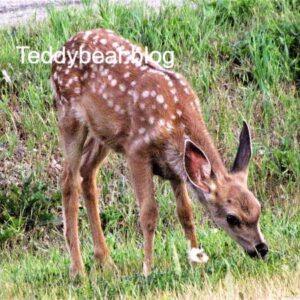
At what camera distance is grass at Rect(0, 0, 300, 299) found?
10.8 m

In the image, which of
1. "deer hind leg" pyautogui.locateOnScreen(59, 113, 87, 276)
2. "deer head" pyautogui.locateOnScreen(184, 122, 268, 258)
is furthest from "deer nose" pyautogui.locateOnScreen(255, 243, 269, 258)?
"deer hind leg" pyautogui.locateOnScreen(59, 113, 87, 276)

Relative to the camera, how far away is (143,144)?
37.3 ft

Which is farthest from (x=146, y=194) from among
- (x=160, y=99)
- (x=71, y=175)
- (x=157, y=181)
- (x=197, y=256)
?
(x=157, y=181)

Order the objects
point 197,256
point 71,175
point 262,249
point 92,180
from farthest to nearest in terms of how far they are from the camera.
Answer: point 92,180
point 71,175
point 262,249
point 197,256

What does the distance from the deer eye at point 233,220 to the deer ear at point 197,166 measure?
30cm

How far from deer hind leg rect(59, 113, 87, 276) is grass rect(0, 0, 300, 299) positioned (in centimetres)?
26

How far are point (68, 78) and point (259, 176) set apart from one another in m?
2.98

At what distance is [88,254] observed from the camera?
1255 cm

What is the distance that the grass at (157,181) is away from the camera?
35.4 feet

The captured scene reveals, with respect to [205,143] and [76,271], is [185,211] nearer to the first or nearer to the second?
[205,143]

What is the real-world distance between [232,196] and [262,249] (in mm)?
531

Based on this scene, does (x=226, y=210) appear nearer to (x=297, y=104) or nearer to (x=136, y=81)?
(x=136, y=81)

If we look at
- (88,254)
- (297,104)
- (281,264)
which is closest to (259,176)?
(297,104)

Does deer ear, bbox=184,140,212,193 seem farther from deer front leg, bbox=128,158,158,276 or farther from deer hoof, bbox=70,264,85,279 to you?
deer hoof, bbox=70,264,85,279
